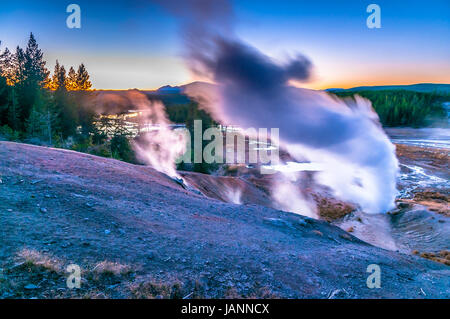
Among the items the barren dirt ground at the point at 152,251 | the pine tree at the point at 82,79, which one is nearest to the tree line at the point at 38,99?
the pine tree at the point at 82,79

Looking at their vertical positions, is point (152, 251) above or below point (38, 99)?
below

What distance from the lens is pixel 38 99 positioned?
38000 millimetres

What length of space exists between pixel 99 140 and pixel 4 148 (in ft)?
122

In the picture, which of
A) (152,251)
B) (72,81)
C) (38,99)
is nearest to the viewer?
(152,251)

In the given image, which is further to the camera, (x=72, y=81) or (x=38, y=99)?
(x=72, y=81)

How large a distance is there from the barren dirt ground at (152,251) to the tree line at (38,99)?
26.1 m

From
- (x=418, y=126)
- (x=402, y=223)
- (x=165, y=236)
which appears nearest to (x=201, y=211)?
(x=165, y=236)

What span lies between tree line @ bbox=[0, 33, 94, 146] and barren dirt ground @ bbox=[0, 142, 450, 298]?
26.1 metres

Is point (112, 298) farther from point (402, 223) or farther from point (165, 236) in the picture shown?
point (402, 223)

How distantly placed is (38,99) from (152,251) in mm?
41825

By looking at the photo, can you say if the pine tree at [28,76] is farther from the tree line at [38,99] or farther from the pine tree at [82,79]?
the pine tree at [82,79]

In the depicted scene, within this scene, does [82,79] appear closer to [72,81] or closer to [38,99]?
[72,81]

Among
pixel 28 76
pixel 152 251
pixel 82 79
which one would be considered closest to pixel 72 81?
pixel 82 79

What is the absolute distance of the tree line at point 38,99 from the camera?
33844 millimetres
